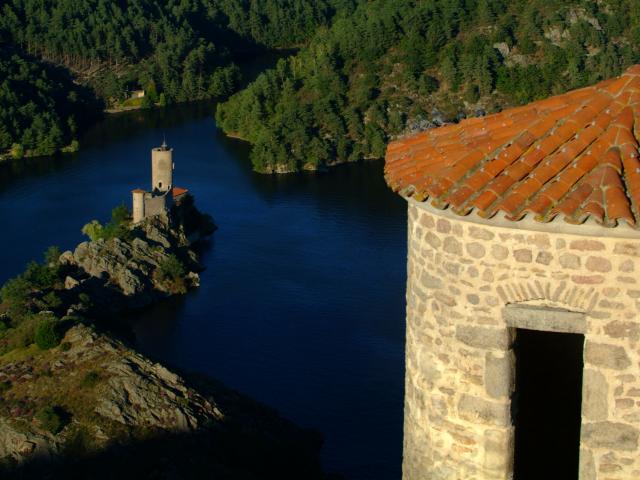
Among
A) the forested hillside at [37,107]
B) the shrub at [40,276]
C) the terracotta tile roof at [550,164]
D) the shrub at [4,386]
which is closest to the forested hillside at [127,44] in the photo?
the forested hillside at [37,107]

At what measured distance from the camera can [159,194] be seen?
48031mm

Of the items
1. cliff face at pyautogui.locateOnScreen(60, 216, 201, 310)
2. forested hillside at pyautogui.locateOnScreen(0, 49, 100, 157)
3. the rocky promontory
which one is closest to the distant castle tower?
cliff face at pyautogui.locateOnScreen(60, 216, 201, 310)

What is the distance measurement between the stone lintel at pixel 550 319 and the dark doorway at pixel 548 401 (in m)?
1.64

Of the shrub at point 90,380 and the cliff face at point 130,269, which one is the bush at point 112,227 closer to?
the cliff face at point 130,269

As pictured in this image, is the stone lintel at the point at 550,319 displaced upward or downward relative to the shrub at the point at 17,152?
upward

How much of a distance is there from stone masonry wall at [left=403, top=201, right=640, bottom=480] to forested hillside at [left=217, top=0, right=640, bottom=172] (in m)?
57.1

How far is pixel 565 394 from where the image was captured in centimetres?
696

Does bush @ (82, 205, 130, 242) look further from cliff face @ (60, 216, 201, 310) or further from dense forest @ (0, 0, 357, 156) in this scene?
dense forest @ (0, 0, 357, 156)

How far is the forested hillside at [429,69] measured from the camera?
218 feet

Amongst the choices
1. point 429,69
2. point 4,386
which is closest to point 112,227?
point 4,386

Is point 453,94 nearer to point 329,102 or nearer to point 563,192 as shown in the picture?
point 329,102

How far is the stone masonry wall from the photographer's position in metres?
5.04

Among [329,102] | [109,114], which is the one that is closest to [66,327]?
[329,102]

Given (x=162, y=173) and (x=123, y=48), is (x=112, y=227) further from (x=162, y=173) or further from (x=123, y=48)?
(x=123, y=48)
